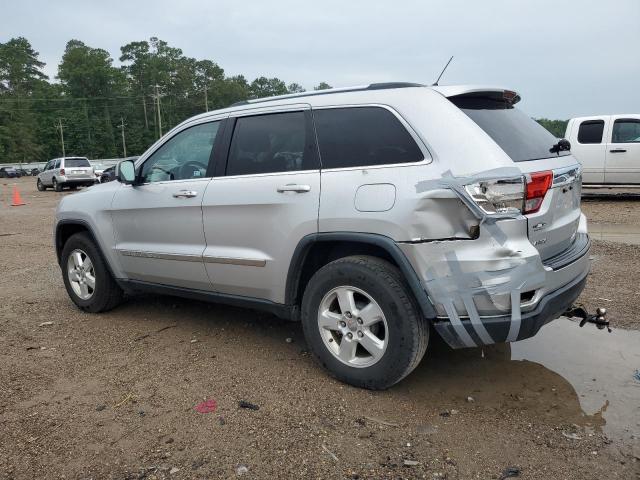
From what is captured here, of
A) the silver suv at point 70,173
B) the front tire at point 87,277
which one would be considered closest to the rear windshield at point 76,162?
the silver suv at point 70,173

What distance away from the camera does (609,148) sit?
12680mm

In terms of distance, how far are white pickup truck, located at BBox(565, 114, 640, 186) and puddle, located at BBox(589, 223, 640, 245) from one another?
353 centimetres

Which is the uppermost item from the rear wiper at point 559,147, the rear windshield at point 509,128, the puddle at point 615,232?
the rear windshield at point 509,128

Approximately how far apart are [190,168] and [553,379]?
10.0ft

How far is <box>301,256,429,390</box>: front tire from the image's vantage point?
123 inches

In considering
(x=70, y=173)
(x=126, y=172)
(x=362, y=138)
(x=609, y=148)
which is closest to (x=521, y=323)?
(x=362, y=138)

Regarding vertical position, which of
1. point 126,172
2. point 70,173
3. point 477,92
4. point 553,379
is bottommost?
point 553,379

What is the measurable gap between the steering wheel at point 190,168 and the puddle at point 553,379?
2.21 meters

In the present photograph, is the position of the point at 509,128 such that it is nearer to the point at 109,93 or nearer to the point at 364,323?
the point at 364,323

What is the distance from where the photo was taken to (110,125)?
338 ft

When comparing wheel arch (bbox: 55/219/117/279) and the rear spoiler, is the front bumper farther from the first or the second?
wheel arch (bbox: 55/219/117/279)

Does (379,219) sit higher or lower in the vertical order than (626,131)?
lower

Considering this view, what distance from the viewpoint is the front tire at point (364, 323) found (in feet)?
10.2

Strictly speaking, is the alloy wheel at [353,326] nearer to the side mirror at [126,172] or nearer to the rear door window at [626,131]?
the side mirror at [126,172]
